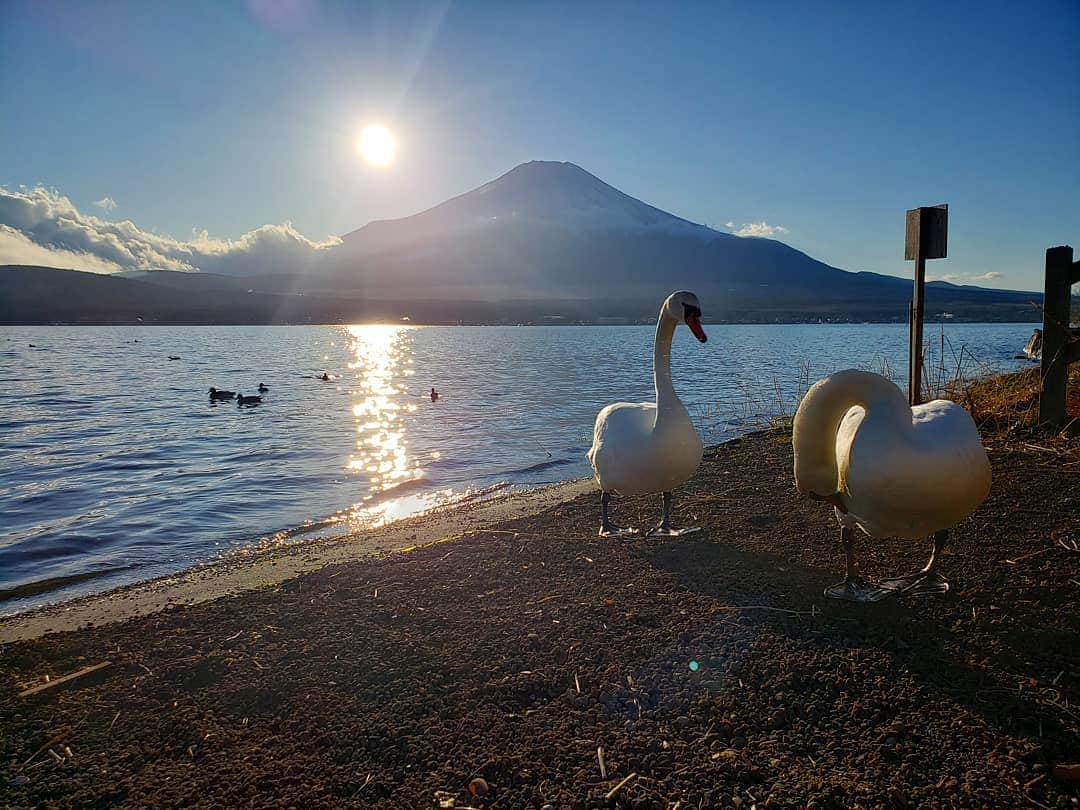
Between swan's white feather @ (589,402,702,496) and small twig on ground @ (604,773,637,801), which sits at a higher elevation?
swan's white feather @ (589,402,702,496)

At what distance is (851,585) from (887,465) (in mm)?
1091

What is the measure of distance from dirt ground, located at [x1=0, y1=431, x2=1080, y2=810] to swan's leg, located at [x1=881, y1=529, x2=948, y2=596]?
0.37ft

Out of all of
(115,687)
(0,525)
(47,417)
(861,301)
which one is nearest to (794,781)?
(115,687)

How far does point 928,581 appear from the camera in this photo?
436cm

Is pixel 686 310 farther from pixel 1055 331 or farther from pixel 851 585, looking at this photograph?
pixel 1055 331

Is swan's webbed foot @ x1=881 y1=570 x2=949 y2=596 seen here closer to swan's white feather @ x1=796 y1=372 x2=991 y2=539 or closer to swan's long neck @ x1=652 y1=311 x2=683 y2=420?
swan's white feather @ x1=796 y1=372 x2=991 y2=539

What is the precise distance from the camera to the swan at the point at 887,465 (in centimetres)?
368

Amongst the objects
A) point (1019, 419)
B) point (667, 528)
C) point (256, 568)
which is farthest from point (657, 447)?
point (1019, 419)

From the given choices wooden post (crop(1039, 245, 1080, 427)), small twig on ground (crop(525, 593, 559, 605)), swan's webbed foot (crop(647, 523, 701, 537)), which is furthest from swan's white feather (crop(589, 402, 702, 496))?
wooden post (crop(1039, 245, 1080, 427))

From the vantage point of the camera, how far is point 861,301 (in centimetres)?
18475

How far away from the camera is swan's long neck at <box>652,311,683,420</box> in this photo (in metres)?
6.38

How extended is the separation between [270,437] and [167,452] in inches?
96.1

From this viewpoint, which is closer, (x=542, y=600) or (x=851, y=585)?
(x=851, y=585)

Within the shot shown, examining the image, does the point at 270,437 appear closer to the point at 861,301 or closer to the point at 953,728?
the point at 953,728
